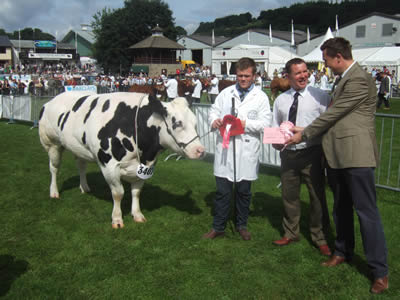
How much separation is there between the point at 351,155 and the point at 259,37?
75.2 metres

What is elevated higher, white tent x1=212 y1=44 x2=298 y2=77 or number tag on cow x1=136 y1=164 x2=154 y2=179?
white tent x1=212 y1=44 x2=298 y2=77

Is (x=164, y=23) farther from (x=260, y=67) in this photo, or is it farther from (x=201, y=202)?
(x=201, y=202)

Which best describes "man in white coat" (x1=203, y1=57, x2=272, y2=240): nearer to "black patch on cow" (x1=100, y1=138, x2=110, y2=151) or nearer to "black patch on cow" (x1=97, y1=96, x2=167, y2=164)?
"black patch on cow" (x1=97, y1=96, x2=167, y2=164)

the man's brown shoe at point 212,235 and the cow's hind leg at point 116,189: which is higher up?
the cow's hind leg at point 116,189

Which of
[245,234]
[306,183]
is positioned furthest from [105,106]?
[306,183]

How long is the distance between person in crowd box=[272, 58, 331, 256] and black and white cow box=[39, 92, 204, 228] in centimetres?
108

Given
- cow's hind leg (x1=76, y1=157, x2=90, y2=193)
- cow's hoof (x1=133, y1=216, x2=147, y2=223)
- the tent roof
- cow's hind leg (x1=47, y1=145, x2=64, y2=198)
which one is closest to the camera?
cow's hoof (x1=133, y1=216, x2=147, y2=223)

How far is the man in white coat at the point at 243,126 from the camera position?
425cm

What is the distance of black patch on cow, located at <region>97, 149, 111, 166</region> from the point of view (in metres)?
4.90

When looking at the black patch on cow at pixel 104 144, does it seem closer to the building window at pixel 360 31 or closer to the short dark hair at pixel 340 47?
the short dark hair at pixel 340 47

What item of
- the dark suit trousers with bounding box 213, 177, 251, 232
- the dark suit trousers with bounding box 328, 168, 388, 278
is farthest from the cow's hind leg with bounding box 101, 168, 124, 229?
the dark suit trousers with bounding box 328, 168, 388, 278

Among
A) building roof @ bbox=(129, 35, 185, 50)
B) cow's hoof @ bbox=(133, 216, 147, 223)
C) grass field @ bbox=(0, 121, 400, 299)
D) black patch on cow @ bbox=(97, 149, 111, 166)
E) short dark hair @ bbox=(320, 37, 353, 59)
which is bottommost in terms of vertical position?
grass field @ bbox=(0, 121, 400, 299)

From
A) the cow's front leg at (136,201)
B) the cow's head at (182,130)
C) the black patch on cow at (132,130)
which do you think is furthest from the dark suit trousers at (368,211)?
the cow's front leg at (136,201)

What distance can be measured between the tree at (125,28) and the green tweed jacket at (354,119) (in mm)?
59942
